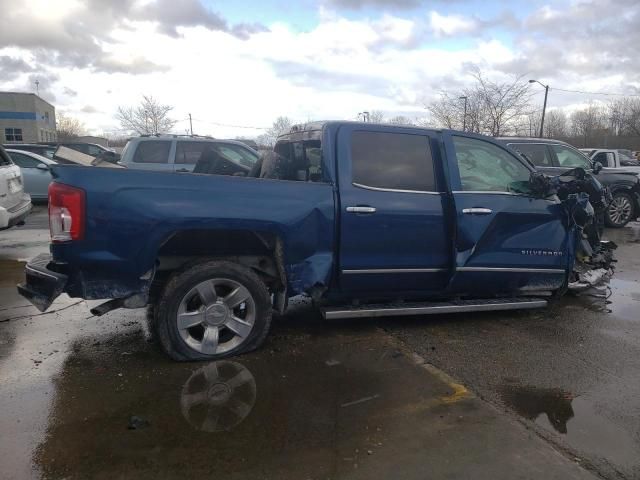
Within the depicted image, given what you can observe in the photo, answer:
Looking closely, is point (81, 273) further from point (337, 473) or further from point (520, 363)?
point (520, 363)

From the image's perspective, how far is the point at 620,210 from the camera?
479 inches

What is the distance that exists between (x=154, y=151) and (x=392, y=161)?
7.90m

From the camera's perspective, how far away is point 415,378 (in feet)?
12.4

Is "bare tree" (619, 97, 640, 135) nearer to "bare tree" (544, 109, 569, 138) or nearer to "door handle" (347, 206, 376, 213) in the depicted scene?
"bare tree" (544, 109, 569, 138)

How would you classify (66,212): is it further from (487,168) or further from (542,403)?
(487,168)

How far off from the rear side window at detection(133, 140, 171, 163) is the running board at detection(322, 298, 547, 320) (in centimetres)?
781

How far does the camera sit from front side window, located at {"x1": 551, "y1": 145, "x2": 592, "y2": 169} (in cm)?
1094

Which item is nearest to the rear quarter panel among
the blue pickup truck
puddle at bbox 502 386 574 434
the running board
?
the blue pickup truck

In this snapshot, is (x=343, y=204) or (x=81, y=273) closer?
(x=81, y=273)

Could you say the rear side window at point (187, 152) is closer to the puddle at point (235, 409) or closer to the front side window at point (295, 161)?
the front side window at point (295, 161)

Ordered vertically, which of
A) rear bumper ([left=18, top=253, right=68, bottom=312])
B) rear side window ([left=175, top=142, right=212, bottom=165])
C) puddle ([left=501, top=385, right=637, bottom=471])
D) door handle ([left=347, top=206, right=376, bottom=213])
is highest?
rear side window ([left=175, top=142, right=212, bottom=165])

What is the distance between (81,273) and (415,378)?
8.21ft

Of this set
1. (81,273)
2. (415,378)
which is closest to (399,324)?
(415,378)

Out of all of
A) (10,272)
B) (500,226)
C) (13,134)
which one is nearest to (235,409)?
(500,226)
